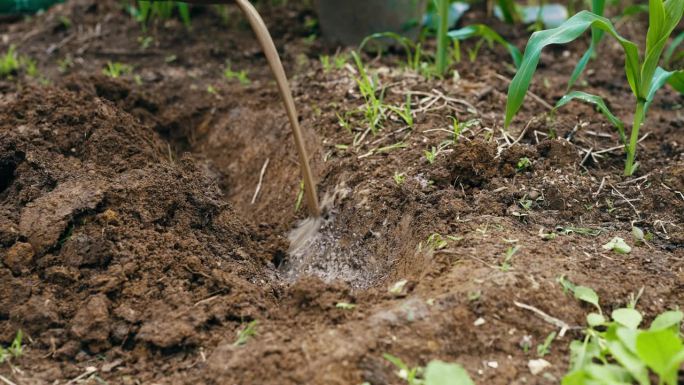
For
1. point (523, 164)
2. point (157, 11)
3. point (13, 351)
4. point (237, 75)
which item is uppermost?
point (157, 11)

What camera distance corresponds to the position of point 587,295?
5.95 feet

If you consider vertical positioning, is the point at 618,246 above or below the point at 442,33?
below

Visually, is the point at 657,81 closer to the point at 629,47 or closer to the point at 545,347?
the point at 629,47

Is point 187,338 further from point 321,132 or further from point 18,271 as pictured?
point 321,132

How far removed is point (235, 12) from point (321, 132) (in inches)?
56.3

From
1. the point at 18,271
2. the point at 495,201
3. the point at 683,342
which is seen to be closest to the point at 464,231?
the point at 495,201

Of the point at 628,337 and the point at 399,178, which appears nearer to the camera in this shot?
the point at 628,337

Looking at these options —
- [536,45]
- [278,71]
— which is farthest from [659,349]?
[278,71]

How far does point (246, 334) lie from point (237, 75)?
1.85 metres

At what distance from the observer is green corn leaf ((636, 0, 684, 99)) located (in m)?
2.24

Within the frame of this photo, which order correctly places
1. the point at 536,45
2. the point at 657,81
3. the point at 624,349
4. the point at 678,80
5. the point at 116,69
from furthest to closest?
the point at 116,69, the point at 678,80, the point at 657,81, the point at 536,45, the point at 624,349

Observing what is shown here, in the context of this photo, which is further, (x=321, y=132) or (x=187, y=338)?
(x=321, y=132)

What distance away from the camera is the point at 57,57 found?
143 inches

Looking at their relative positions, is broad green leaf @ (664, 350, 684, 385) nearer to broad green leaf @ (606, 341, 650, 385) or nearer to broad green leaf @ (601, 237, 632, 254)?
broad green leaf @ (606, 341, 650, 385)
